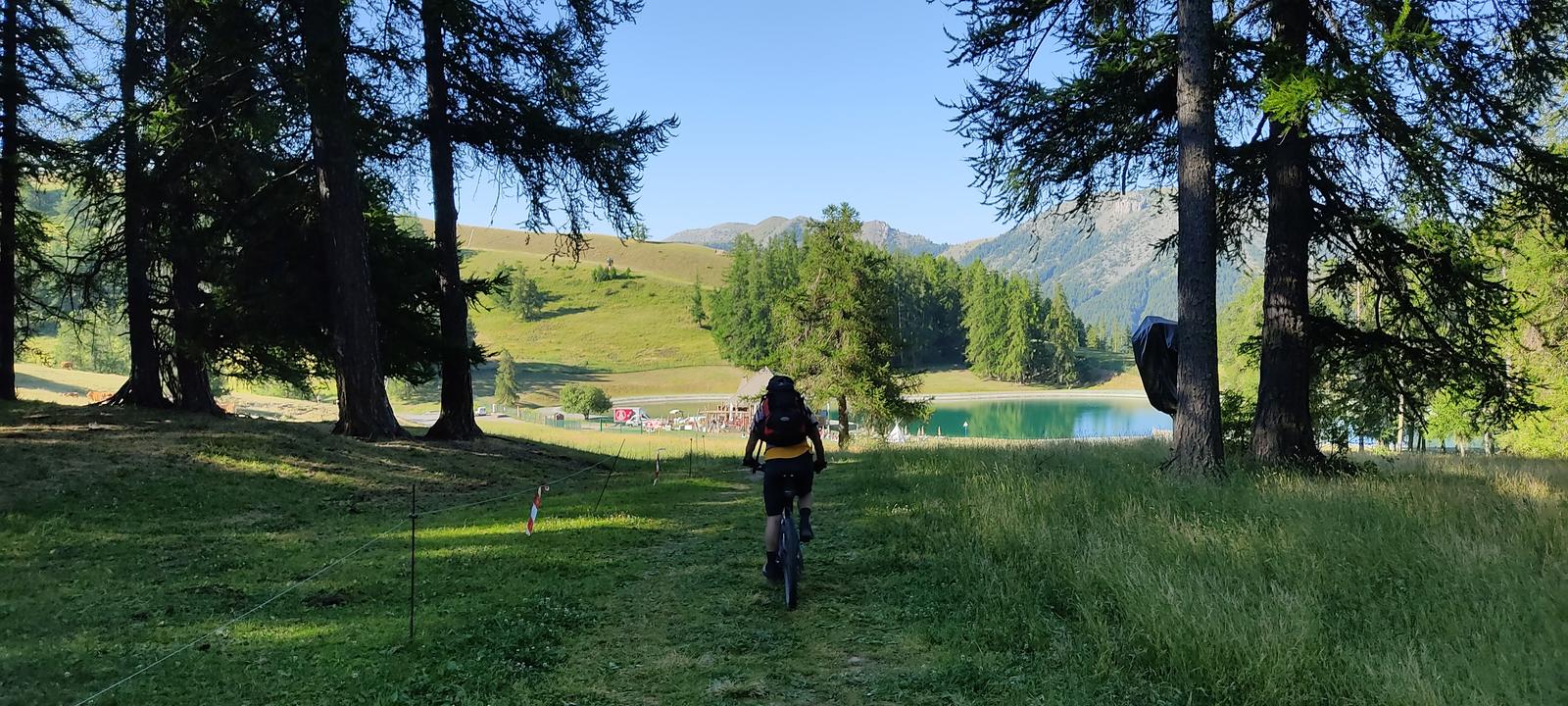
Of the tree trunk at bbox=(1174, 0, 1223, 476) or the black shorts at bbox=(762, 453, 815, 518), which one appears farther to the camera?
the tree trunk at bbox=(1174, 0, 1223, 476)

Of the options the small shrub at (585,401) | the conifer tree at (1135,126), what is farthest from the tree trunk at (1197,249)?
the small shrub at (585,401)

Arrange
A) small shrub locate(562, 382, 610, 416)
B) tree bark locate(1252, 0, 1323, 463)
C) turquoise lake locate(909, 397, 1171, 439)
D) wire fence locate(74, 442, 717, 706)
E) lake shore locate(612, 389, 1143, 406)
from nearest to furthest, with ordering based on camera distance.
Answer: wire fence locate(74, 442, 717, 706) → tree bark locate(1252, 0, 1323, 463) → turquoise lake locate(909, 397, 1171, 439) → small shrub locate(562, 382, 610, 416) → lake shore locate(612, 389, 1143, 406)

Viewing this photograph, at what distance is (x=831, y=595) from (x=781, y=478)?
1072 millimetres

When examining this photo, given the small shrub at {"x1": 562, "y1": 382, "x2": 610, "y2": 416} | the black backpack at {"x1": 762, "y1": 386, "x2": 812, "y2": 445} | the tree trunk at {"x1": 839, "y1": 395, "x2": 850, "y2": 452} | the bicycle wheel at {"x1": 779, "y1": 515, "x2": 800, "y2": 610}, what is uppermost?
the black backpack at {"x1": 762, "y1": 386, "x2": 812, "y2": 445}

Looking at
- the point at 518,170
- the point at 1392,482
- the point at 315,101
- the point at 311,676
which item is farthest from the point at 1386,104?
the point at 518,170

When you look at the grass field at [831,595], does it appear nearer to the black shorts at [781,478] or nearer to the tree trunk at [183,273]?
the black shorts at [781,478]

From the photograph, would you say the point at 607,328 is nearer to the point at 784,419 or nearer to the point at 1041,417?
the point at 1041,417

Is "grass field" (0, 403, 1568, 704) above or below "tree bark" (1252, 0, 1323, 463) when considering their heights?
below

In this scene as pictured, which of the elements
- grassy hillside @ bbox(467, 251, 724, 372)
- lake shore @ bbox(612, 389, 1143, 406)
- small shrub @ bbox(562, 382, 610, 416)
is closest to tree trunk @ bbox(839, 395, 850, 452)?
small shrub @ bbox(562, 382, 610, 416)

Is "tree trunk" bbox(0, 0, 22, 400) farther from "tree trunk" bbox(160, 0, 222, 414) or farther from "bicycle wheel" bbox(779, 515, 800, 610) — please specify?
"bicycle wheel" bbox(779, 515, 800, 610)

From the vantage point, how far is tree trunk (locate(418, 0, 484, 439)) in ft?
56.2

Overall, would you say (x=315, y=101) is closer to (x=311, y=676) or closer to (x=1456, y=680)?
(x=311, y=676)

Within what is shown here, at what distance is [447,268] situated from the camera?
17703 mm

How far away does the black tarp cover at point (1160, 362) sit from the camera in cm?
1549
